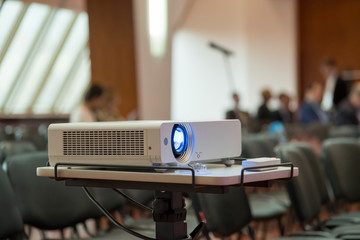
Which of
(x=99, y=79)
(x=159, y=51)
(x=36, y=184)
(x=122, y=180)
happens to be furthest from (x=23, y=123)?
(x=122, y=180)

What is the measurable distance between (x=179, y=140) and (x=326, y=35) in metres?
13.1

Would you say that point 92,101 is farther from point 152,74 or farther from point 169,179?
point 169,179

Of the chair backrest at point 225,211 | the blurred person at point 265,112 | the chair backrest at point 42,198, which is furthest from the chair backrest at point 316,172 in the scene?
the blurred person at point 265,112

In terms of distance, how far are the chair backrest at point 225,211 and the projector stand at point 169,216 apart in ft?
2.93

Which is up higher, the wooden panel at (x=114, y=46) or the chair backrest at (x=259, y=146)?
the wooden panel at (x=114, y=46)

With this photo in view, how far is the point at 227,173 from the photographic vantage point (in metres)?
1.86

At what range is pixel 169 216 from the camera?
204cm

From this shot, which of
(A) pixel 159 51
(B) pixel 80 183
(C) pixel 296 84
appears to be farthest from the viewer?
(C) pixel 296 84

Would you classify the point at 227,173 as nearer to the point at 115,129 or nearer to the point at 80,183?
the point at 115,129

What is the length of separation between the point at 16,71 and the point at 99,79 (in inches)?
434

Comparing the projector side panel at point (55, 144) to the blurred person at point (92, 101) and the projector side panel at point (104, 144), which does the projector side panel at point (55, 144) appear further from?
the blurred person at point (92, 101)

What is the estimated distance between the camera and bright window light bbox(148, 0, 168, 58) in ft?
20.6

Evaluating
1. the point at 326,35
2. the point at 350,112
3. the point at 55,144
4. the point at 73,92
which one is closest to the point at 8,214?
the point at 55,144

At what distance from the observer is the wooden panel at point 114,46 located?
276 inches
